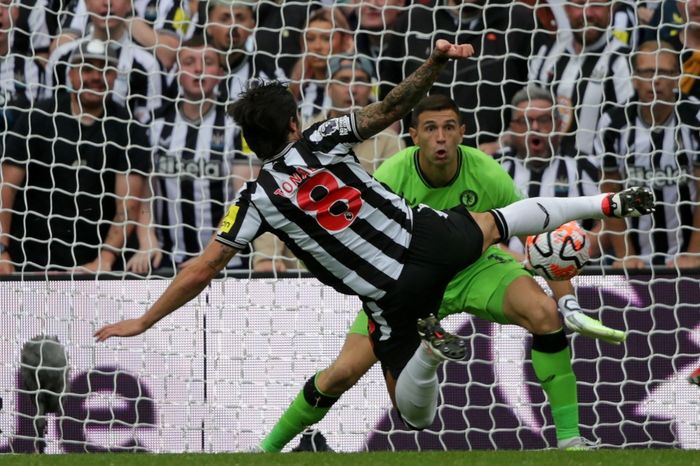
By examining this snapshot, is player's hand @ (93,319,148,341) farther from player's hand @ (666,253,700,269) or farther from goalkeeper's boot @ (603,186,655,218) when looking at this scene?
player's hand @ (666,253,700,269)

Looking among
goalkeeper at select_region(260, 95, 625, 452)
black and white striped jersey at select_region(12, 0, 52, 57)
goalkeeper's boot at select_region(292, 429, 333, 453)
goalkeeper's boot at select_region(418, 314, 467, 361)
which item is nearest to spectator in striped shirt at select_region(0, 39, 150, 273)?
black and white striped jersey at select_region(12, 0, 52, 57)

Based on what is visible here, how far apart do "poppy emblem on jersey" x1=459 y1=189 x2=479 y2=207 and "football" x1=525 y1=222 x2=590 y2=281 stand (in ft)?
1.64

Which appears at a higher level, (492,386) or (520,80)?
(520,80)

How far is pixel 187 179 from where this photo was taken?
822 centimetres

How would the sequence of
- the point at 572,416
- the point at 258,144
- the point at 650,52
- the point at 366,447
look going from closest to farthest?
the point at 258,144 → the point at 572,416 → the point at 366,447 → the point at 650,52

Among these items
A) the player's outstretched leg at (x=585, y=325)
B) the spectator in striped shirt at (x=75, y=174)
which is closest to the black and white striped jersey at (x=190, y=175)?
the spectator in striped shirt at (x=75, y=174)

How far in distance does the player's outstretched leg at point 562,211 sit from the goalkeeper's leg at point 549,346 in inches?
30.7

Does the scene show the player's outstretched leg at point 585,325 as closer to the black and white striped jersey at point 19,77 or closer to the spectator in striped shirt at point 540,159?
the spectator in striped shirt at point 540,159

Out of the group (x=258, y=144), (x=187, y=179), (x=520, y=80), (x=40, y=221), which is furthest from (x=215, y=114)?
(x=258, y=144)

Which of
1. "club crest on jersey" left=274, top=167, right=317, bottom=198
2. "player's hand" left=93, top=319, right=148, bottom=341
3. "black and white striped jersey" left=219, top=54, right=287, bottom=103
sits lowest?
"player's hand" left=93, top=319, right=148, bottom=341

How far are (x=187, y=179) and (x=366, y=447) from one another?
206 cm

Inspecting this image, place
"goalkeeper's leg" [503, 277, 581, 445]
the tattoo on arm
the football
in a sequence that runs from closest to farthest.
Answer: the tattoo on arm, the football, "goalkeeper's leg" [503, 277, 581, 445]

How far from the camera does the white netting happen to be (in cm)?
754

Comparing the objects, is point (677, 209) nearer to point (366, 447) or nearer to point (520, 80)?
point (520, 80)
